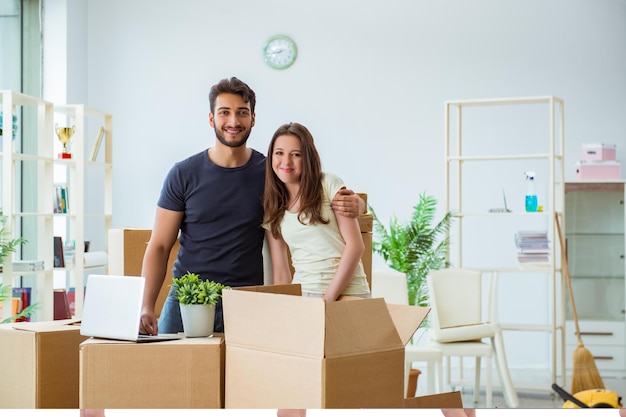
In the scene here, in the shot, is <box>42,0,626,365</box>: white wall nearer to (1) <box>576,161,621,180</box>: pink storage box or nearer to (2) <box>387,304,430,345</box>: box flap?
(1) <box>576,161,621,180</box>: pink storage box

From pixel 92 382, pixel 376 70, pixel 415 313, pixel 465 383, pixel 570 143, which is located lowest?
pixel 465 383

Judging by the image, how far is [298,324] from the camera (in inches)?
57.7

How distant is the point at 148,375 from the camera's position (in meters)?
1.58

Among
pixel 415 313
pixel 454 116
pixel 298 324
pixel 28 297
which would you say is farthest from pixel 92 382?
pixel 454 116

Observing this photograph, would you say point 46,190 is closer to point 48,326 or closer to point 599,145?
point 48,326

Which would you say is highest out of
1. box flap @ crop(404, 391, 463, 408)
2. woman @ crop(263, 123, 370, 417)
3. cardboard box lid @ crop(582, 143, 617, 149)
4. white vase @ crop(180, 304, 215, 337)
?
cardboard box lid @ crop(582, 143, 617, 149)

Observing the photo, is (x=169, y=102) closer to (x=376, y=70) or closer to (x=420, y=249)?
(x=376, y=70)

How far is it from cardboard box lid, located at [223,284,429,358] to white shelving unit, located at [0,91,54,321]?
3.69 metres

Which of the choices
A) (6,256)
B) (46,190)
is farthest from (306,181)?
(46,190)

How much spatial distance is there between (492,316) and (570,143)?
1857mm

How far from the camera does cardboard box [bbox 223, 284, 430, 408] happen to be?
1.44m

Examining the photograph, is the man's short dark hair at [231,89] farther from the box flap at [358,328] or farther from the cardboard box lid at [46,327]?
the box flap at [358,328]

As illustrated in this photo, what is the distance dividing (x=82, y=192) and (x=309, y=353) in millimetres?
4418

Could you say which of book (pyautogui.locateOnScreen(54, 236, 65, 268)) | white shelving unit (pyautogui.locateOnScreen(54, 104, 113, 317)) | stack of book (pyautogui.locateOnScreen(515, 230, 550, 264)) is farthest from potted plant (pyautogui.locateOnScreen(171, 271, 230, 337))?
stack of book (pyautogui.locateOnScreen(515, 230, 550, 264))
